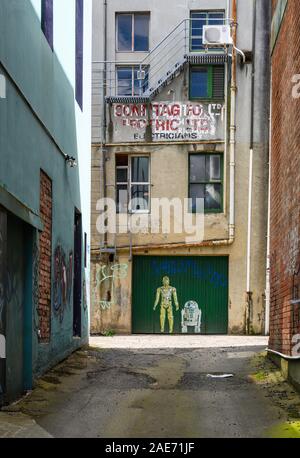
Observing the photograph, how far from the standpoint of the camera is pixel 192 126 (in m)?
20.5

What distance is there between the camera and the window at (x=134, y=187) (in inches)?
814

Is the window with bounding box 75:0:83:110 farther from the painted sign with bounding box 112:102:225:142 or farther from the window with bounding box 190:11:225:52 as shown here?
the window with bounding box 190:11:225:52

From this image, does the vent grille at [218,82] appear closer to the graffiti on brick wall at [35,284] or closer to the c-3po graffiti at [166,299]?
the c-3po graffiti at [166,299]

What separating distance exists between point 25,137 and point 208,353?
6.85 meters

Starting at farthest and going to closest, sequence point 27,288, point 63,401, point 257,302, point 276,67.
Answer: point 257,302 → point 276,67 → point 27,288 → point 63,401

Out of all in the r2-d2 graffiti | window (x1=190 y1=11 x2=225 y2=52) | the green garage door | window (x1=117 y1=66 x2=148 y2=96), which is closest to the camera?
the green garage door

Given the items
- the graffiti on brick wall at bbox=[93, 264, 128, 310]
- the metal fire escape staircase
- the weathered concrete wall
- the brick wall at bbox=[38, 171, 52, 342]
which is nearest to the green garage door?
the weathered concrete wall

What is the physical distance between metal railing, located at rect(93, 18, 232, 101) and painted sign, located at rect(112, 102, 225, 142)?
2.07 ft

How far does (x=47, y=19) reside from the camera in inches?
411

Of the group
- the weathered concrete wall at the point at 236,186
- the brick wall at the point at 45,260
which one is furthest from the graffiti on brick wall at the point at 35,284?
the weathered concrete wall at the point at 236,186

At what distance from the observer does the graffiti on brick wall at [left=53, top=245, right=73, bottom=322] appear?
440 inches

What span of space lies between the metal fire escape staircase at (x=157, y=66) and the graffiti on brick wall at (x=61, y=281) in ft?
26.4

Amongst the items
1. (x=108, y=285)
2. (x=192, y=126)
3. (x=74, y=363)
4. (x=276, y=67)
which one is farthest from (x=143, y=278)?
(x=276, y=67)

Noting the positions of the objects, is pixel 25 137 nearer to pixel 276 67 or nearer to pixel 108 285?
pixel 276 67
